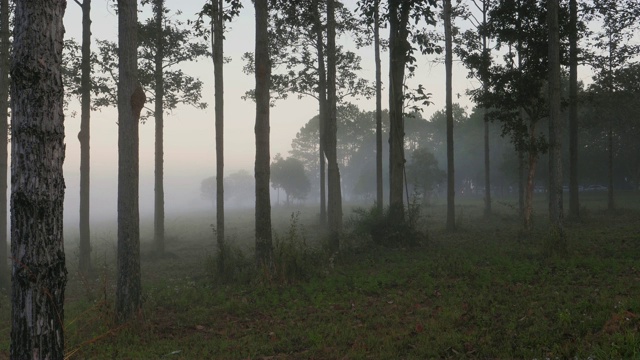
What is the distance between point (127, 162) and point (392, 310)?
5514 millimetres

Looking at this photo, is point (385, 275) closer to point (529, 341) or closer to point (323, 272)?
point (323, 272)

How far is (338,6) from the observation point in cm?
2084

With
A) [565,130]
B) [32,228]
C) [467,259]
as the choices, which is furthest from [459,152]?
[32,228]

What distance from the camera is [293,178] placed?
6738 centimetres

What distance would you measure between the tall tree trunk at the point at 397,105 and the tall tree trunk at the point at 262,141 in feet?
18.7

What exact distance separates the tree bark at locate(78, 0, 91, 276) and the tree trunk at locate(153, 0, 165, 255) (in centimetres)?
408

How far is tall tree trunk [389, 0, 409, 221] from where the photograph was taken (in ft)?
49.6

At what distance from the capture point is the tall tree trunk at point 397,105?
49.6ft

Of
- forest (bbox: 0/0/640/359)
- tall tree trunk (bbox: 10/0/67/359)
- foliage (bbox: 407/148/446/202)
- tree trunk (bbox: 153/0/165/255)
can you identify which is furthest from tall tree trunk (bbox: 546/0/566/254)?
foliage (bbox: 407/148/446/202)

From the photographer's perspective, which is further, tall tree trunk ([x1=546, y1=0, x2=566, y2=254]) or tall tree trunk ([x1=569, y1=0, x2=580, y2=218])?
tall tree trunk ([x1=569, y1=0, x2=580, y2=218])

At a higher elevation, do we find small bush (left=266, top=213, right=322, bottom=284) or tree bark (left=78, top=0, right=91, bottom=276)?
tree bark (left=78, top=0, right=91, bottom=276)

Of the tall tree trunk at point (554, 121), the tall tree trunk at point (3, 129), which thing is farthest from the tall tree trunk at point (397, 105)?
the tall tree trunk at point (3, 129)

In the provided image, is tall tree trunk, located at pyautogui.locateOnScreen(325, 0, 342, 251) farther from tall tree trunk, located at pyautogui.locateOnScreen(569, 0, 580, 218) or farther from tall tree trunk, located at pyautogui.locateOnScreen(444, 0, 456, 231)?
tall tree trunk, located at pyautogui.locateOnScreen(569, 0, 580, 218)

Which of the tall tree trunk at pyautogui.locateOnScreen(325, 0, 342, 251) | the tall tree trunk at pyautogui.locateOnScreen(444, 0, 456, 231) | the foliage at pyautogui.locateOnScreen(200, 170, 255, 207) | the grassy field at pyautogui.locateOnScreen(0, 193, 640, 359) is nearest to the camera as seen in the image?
the grassy field at pyautogui.locateOnScreen(0, 193, 640, 359)
